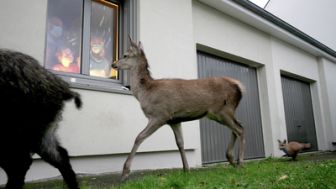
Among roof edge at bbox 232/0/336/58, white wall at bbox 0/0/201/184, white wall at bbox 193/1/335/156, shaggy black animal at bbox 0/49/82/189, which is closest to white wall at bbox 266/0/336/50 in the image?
roof edge at bbox 232/0/336/58

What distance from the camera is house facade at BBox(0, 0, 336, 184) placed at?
550cm

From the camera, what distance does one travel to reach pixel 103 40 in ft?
22.4

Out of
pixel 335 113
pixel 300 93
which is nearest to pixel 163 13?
pixel 300 93

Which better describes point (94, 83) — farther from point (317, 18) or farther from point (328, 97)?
point (317, 18)

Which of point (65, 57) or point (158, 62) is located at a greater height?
point (158, 62)

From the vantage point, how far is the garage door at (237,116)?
29.7 feet

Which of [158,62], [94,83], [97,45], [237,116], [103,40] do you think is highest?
[103,40]

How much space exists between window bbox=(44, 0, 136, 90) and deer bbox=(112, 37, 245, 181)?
37.3 inches

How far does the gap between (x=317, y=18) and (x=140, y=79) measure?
14584 millimetres

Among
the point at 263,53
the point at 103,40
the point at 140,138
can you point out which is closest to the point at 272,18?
the point at 263,53

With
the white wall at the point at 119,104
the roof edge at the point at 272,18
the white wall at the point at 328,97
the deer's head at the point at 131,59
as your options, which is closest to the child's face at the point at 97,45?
the white wall at the point at 119,104

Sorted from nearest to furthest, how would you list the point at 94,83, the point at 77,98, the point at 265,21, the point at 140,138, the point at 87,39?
the point at 77,98, the point at 140,138, the point at 94,83, the point at 87,39, the point at 265,21

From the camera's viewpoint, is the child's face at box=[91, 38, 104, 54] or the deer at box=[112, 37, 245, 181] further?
the child's face at box=[91, 38, 104, 54]

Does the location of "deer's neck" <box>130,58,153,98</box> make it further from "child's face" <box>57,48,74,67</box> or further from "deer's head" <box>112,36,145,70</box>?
"child's face" <box>57,48,74,67</box>
